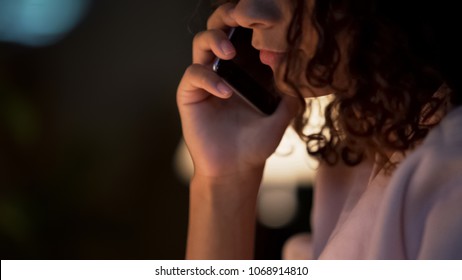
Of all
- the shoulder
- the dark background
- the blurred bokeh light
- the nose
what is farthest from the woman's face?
the blurred bokeh light

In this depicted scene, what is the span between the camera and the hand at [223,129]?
891 mm

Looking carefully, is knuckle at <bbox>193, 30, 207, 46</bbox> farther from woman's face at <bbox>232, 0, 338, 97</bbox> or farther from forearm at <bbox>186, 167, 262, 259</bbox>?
forearm at <bbox>186, 167, 262, 259</bbox>

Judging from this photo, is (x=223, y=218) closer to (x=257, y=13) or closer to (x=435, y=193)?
(x=257, y=13)

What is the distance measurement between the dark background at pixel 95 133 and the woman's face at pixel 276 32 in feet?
0.33

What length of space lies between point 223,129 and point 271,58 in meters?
0.14

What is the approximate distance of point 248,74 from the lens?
34.2 inches

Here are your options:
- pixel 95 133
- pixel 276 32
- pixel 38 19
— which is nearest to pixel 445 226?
pixel 276 32

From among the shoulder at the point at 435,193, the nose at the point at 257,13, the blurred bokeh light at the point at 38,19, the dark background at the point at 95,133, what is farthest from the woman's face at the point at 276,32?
the blurred bokeh light at the point at 38,19

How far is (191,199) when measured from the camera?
93 cm

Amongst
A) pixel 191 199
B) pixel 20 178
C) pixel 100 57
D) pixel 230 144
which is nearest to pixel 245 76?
pixel 230 144

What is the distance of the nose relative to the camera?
0.75m

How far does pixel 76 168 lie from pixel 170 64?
27cm

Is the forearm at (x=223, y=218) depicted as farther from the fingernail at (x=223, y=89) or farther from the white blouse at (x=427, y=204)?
the white blouse at (x=427, y=204)
